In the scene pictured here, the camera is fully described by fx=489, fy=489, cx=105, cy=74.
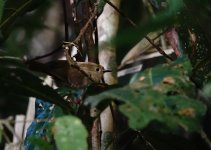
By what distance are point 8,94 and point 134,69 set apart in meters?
0.93

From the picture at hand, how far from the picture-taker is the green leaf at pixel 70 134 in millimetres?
625

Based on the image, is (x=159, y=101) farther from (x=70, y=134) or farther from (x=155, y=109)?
(x=70, y=134)

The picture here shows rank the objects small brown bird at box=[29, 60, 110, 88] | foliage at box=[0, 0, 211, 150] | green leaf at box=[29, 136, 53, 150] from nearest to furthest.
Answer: foliage at box=[0, 0, 211, 150] < green leaf at box=[29, 136, 53, 150] < small brown bird at box=[29, 60, 110, 88]

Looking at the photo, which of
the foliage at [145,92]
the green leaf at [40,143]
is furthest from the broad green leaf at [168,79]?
the green leaf at [40,143]

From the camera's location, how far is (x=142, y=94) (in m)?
0.64

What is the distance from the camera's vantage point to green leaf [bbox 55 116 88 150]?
0.63m

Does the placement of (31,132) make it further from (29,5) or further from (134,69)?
(134,69)

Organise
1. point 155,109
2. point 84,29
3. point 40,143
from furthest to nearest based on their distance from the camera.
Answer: point 84,29
point 40,143
point 155,109

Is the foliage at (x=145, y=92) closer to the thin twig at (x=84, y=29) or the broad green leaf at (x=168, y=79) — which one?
the broad green leaf at (x=168, y=79)

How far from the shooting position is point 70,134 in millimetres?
633

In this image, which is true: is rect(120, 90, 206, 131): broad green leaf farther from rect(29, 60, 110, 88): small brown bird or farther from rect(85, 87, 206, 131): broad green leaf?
rect(29, 60, 110, 88): small brown bird

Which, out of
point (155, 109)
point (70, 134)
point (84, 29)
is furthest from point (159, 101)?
point (84, 29)

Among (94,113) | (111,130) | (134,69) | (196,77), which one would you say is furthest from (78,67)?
(134,69)

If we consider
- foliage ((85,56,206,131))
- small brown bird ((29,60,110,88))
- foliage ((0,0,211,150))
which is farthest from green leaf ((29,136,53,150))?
small brown bird ((29,60,110,88))
